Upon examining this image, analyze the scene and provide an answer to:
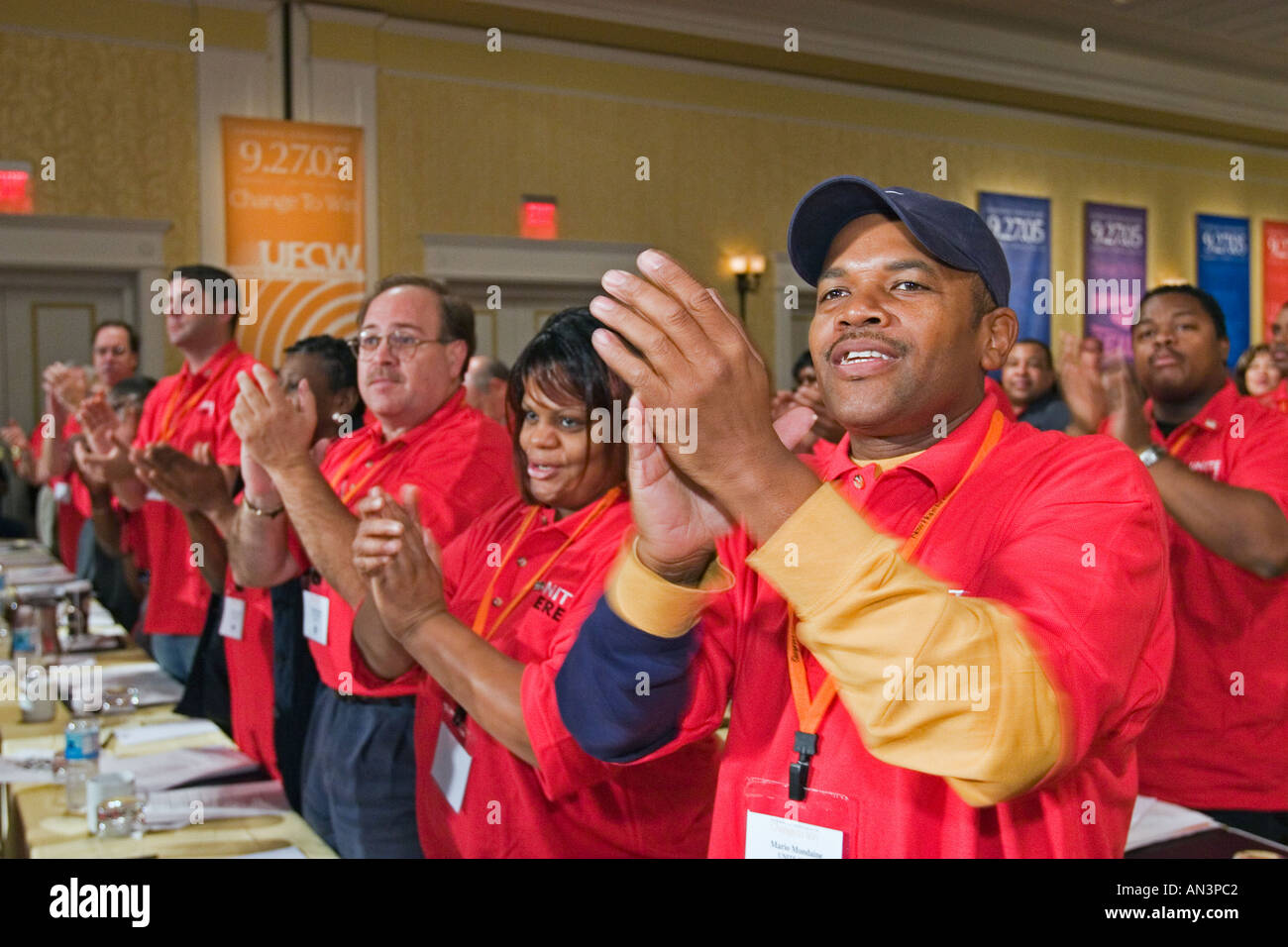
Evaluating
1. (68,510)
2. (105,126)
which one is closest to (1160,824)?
(68,510)

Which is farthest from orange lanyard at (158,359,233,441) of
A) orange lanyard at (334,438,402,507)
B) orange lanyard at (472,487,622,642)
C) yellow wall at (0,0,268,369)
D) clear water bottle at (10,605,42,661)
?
yellow wall at (0,0,268,369)

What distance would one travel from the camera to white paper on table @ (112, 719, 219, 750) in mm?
2270

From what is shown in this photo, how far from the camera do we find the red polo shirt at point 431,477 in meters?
1.97

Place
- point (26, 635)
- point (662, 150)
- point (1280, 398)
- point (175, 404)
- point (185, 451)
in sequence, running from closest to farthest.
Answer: point (26, 635), point (185, 451), point (175, 404), point (1280, 398), point (662, 150)

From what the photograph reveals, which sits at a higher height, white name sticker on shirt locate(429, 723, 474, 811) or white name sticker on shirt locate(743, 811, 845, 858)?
white name sticker on shirt locate(743, 811, 845, 858)

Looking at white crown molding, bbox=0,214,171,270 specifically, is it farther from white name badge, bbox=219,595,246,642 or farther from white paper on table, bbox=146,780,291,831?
Result: white paper on table, bbox=146,780,291,831

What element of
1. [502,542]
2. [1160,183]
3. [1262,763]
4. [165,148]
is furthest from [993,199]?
[502,542]

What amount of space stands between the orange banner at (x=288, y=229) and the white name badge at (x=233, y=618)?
12.3ft

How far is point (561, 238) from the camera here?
738cm

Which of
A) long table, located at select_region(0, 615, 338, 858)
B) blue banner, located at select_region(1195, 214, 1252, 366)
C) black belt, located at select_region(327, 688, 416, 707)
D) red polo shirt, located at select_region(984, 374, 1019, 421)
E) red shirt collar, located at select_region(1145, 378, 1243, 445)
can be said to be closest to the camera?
red polo shirt, located at select_region(984, 374, 1019, 421)

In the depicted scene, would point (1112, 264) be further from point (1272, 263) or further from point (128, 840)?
point (128, 840)

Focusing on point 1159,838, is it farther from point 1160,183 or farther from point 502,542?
point 1160,183

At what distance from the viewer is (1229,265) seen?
1044cm

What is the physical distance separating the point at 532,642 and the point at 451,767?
0.79 feet
